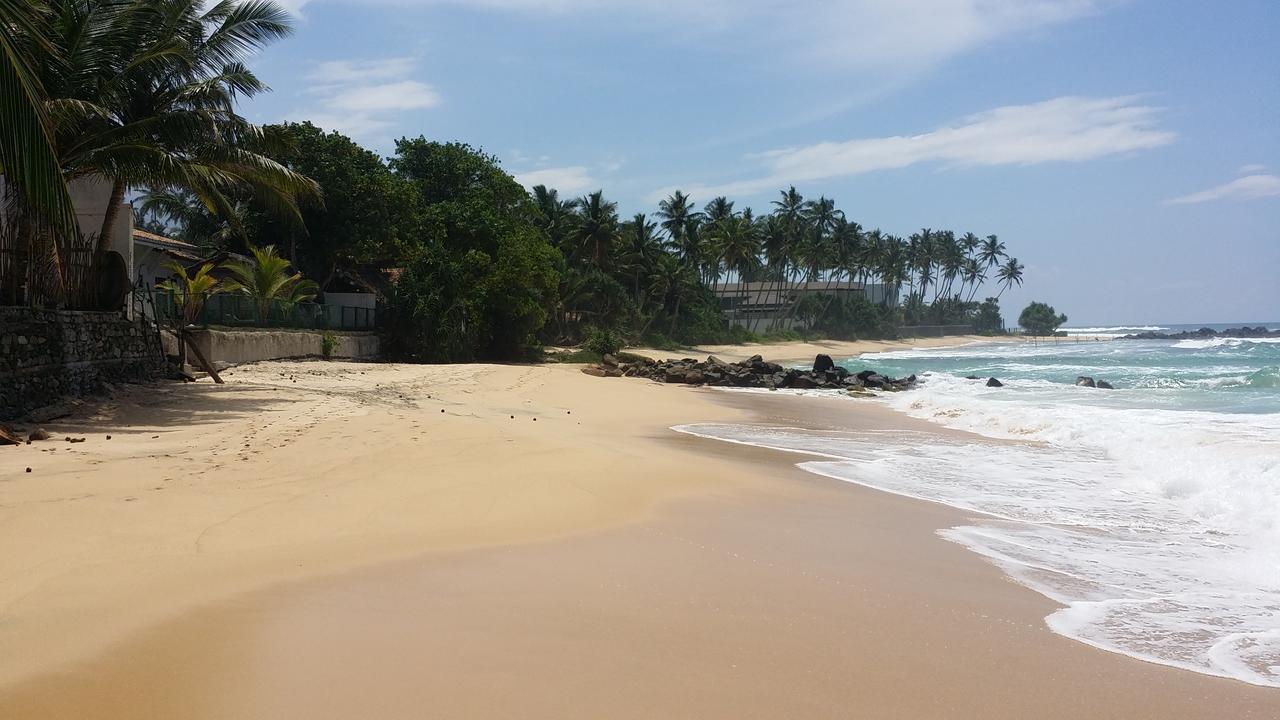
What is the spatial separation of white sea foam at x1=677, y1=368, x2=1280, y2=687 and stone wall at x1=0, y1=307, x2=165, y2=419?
9218 millimetres

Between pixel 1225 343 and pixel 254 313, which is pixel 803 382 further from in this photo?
pixel 1225 343

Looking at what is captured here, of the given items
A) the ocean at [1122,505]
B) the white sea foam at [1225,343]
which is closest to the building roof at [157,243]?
the ocean at [1122,505]

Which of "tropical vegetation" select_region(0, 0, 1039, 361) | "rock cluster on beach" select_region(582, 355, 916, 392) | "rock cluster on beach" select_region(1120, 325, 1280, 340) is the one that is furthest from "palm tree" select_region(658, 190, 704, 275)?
"rock cluster on beach" select_region(1120, 325, 1280, 340)

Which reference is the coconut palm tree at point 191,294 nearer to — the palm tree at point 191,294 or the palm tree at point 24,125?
the palm tree at point 191,294

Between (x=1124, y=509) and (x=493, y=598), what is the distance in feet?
22.3

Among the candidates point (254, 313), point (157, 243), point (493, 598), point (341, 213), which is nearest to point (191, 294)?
point (254, 313)

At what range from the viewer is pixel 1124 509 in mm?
8492

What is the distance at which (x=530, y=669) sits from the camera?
3.74 m

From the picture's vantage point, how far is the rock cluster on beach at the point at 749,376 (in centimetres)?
2988

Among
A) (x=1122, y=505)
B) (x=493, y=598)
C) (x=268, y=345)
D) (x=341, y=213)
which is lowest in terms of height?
(x=1122, y=505)

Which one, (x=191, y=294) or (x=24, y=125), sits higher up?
(x=24, y=125)

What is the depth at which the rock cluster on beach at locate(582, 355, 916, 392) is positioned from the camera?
29.9 metres

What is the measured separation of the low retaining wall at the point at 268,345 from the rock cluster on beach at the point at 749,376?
26.4ft

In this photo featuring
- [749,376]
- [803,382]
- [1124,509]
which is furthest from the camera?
[749,376]
